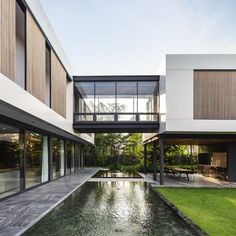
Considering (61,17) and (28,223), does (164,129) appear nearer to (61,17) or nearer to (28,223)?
(61,17)

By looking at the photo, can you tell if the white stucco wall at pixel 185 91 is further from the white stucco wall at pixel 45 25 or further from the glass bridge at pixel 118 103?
the white stucco wall at pixel 45 25

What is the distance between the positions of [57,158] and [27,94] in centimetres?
996

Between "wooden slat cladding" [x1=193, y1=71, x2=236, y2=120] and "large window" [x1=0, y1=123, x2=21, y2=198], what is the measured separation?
8.52m

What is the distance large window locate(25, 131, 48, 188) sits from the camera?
40.7 feet

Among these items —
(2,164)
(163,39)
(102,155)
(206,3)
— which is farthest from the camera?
(102,155)

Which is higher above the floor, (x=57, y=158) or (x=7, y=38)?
(x=7, y=38)

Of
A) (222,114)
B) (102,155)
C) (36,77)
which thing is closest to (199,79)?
(222,114)

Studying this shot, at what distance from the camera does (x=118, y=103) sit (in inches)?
741

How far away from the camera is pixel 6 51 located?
762 centimetres

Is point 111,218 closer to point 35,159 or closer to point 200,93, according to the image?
point 35,159

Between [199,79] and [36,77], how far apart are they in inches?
316

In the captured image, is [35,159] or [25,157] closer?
[25,157]

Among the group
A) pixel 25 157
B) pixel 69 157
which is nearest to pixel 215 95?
pixel 25 157

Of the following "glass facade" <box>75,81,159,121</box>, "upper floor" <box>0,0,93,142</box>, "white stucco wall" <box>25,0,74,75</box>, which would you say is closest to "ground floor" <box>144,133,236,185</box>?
"glass facade" <box>75,81,159,121</box>
